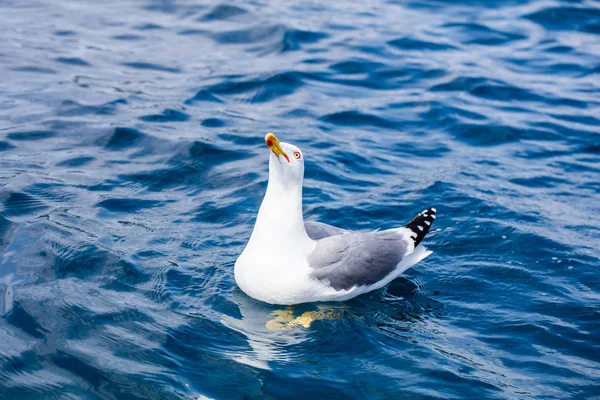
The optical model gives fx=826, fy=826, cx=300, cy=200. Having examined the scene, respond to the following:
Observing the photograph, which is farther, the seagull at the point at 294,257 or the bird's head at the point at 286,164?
the seagull at the point at 294,257

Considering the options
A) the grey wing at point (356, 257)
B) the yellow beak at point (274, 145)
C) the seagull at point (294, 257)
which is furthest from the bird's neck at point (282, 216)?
the yellow beak at point (274, 145)

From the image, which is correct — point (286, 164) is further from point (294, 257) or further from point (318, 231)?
point (318, 231)

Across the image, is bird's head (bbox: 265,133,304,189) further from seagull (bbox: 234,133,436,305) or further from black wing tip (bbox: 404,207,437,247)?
black wing tip (bbox: 404,207,437,247)

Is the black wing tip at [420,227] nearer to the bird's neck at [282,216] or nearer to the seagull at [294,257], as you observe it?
the seagull at [294,257]

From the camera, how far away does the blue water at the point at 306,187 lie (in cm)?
650

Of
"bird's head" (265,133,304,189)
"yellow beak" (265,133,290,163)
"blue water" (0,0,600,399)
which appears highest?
"yellow beak" (265,133,290,163)

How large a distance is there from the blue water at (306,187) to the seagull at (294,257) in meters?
0.22

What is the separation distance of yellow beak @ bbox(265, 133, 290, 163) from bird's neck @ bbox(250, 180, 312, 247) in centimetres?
39

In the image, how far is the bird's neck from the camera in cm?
730

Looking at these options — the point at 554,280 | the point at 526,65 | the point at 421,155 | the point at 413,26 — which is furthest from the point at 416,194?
the point at 413,26

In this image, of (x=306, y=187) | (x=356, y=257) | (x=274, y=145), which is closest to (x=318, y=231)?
(x=356, y=257)

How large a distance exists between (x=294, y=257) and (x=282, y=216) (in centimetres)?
38

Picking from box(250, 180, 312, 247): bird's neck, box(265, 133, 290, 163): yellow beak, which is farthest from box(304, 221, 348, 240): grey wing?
box(265, 133, 290, 163): yellow beak

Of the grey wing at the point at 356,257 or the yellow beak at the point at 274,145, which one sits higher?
the yellow beak at the point at 274,145
